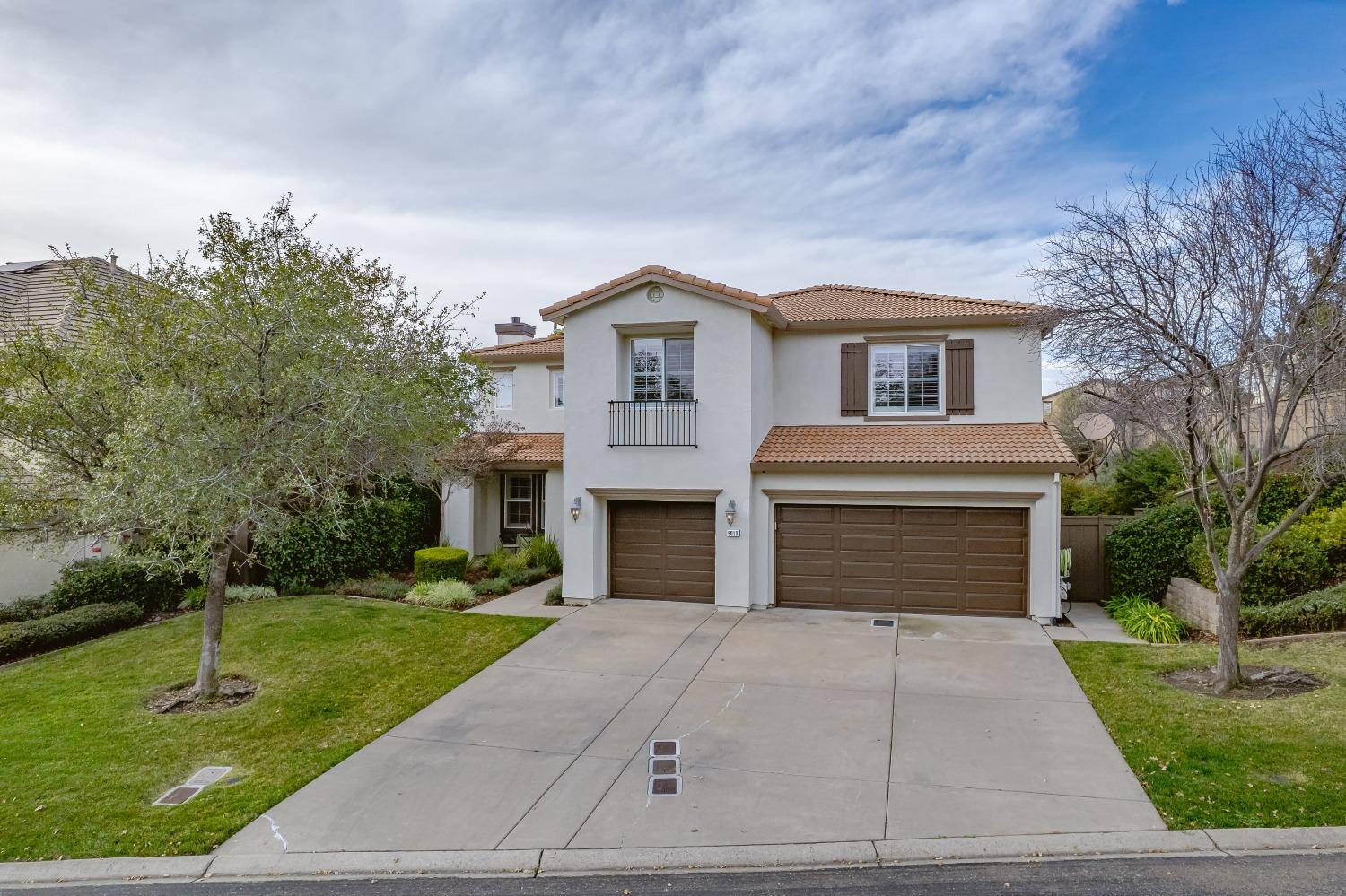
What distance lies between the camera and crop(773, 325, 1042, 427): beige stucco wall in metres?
14.2

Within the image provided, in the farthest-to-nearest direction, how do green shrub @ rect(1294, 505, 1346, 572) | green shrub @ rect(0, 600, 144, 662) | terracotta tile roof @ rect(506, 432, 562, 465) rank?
terracotta tile roof @ rect(506, 432, 562, 465)
green shrub @ rect(1294, 505, 1346, 572)
green shrub @ rect(0, 600, 144, 662)

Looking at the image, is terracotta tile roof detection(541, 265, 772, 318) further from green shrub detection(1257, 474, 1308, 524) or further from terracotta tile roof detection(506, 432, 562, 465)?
green shrub detection(1257, 474, 1308, 524)

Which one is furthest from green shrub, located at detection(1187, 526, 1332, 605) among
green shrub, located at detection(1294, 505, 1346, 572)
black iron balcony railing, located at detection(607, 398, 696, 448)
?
black iron balcony railing, located at detection(607, 398, 696, 448)

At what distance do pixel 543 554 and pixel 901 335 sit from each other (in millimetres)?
9150

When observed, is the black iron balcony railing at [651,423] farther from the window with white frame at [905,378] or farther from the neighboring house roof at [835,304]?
the window with white frame at [905,378]

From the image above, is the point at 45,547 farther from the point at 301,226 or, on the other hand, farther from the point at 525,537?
the point at 525,537

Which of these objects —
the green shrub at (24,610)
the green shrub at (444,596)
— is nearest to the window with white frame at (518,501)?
the green shrub at (444,596)

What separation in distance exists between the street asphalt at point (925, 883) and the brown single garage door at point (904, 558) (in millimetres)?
7947

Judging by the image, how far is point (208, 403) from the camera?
26.4 ft

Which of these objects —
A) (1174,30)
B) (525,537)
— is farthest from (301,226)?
(1174,30)

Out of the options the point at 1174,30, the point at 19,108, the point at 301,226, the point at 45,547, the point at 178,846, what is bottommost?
the point at 178,846

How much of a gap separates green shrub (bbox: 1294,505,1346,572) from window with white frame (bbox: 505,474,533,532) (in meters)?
15.9

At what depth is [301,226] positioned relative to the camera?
958cm

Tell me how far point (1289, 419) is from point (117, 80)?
15.9 meters
